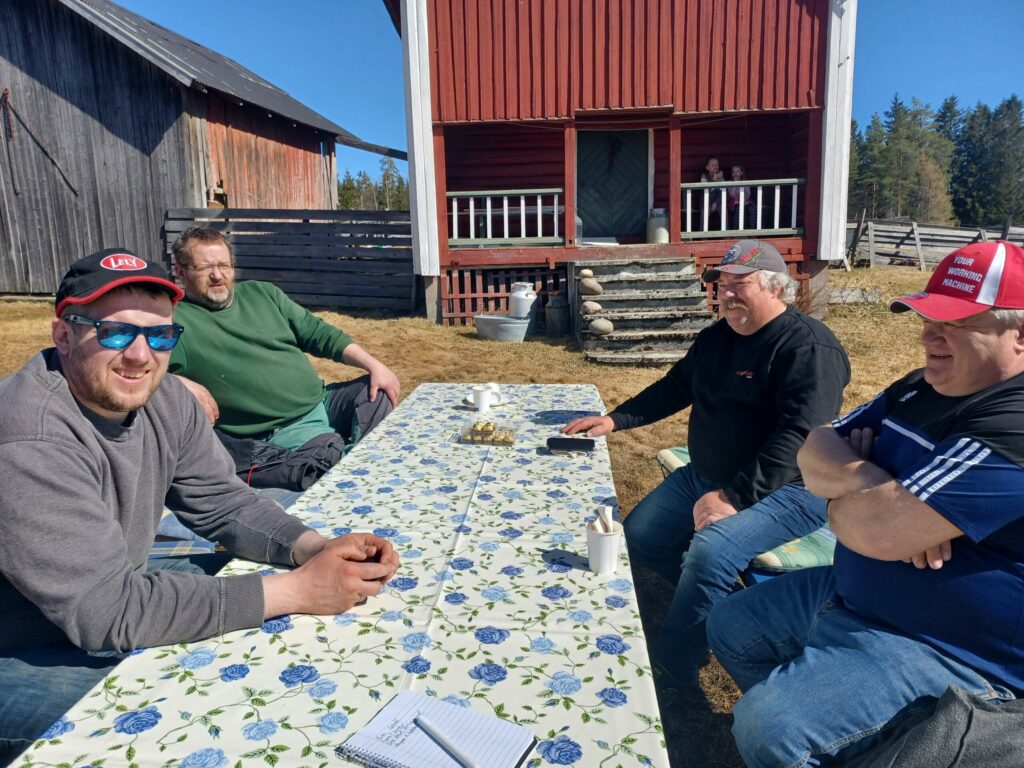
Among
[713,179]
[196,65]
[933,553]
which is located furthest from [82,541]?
[196,65]

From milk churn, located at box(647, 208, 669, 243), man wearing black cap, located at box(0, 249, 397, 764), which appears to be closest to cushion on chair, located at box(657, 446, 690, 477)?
man wearing black cap, located at box(0, 249, 397, 764)

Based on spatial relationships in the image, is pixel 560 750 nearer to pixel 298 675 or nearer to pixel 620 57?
pixel 298 675

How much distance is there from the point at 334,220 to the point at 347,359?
8.27m

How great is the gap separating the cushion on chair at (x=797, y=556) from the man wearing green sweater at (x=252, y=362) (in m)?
1.96

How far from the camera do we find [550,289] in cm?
973

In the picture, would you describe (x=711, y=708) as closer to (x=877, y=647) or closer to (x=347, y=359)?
(x=877, y=647)

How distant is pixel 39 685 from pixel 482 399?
2044 mm

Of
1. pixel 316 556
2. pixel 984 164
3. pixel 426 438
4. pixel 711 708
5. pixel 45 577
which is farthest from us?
pixel 984 164

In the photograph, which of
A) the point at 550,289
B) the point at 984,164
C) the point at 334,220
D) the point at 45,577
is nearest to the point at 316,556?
the point at 45,577

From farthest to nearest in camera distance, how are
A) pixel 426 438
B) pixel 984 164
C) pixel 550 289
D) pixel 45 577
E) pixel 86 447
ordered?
pixel 984 164, pixel 550 289, pixel 426 438, pixel 86 447, pixel 45 577

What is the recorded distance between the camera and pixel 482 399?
320 centimetres

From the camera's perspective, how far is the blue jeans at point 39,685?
53.3 inches

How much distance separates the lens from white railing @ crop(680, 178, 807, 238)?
30.5 feet

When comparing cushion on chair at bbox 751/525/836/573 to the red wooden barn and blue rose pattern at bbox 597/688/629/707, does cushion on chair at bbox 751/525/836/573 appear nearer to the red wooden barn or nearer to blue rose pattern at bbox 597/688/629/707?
blue rose pattern at bbox 597/688/629/707
